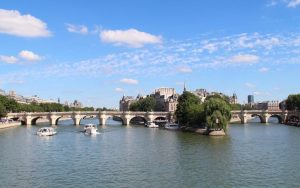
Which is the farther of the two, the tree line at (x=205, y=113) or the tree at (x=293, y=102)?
the tree at (x=293, y=102)

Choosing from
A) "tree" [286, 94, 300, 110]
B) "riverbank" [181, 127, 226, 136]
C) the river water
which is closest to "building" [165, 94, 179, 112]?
"tree" [286, 94, 300, 110]

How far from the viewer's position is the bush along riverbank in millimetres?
73688

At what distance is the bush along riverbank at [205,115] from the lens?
7369cm

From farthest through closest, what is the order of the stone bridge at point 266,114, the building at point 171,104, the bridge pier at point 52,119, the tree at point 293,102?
the building at point 171,104
the tree at point 293,102
the stone bridge at point 266,114
the bridge pier at point 52,119

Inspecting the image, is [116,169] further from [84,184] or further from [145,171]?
[84,184]

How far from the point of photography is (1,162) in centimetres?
4294

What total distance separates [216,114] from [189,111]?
20.0m

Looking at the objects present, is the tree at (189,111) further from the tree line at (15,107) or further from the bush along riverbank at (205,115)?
the tree line at (15,107)

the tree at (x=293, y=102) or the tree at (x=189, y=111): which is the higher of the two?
the tree at (x=293, y=102)

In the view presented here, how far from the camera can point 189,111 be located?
307 ft

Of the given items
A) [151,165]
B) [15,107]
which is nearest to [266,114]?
[15,107]

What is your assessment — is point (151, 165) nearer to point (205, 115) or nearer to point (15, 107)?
point (205, 115)

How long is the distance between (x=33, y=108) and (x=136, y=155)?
124 metres

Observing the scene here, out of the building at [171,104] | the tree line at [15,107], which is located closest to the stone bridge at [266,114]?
the tree line at [15,107]
